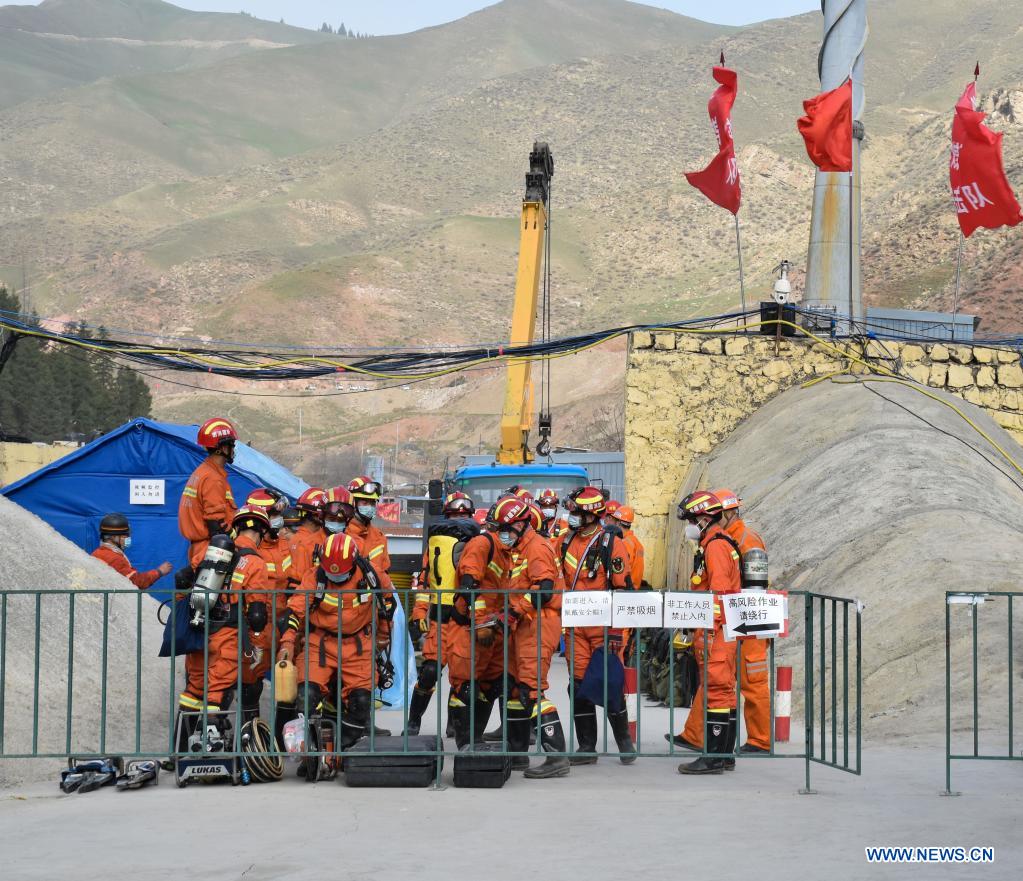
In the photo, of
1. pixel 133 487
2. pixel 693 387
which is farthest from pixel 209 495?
pixel 693 387

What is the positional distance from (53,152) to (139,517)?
6845 inches

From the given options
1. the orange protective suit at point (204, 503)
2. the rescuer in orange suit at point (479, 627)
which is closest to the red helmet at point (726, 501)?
the rescuer in orange suit at point (479, 627)

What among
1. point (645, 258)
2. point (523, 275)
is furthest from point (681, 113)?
point (523, 275)

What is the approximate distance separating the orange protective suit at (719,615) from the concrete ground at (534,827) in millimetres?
529

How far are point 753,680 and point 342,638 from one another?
108 inches

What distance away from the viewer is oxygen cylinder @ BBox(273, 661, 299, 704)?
9633 mm

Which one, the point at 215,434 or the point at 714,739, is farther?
the point at 215,434

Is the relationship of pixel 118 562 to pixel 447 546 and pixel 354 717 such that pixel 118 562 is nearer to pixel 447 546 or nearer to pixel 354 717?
pixel 447 546

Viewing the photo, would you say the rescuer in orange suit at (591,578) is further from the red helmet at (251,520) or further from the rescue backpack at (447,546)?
the red helmet at (251,520)

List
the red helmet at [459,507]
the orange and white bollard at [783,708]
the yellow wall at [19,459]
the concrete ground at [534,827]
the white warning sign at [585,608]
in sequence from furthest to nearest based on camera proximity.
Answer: the yellow wall at [19,459] < the red helmet at [459,507] < the orange and white bollard at [783,708] < the white warning sign at [585,608] < the concrete ground at [534,827]

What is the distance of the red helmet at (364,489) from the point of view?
1170 cm

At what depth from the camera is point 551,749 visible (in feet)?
31.8

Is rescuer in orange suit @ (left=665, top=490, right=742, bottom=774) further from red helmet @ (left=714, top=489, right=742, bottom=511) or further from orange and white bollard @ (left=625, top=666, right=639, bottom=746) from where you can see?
orange and white bollard @ (left=625, top=666, right=639, bottom=746)

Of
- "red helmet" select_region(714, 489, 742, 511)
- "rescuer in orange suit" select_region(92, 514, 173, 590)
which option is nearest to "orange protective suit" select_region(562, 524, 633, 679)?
"red helmet" select_region(714, 489, 742, 511)
